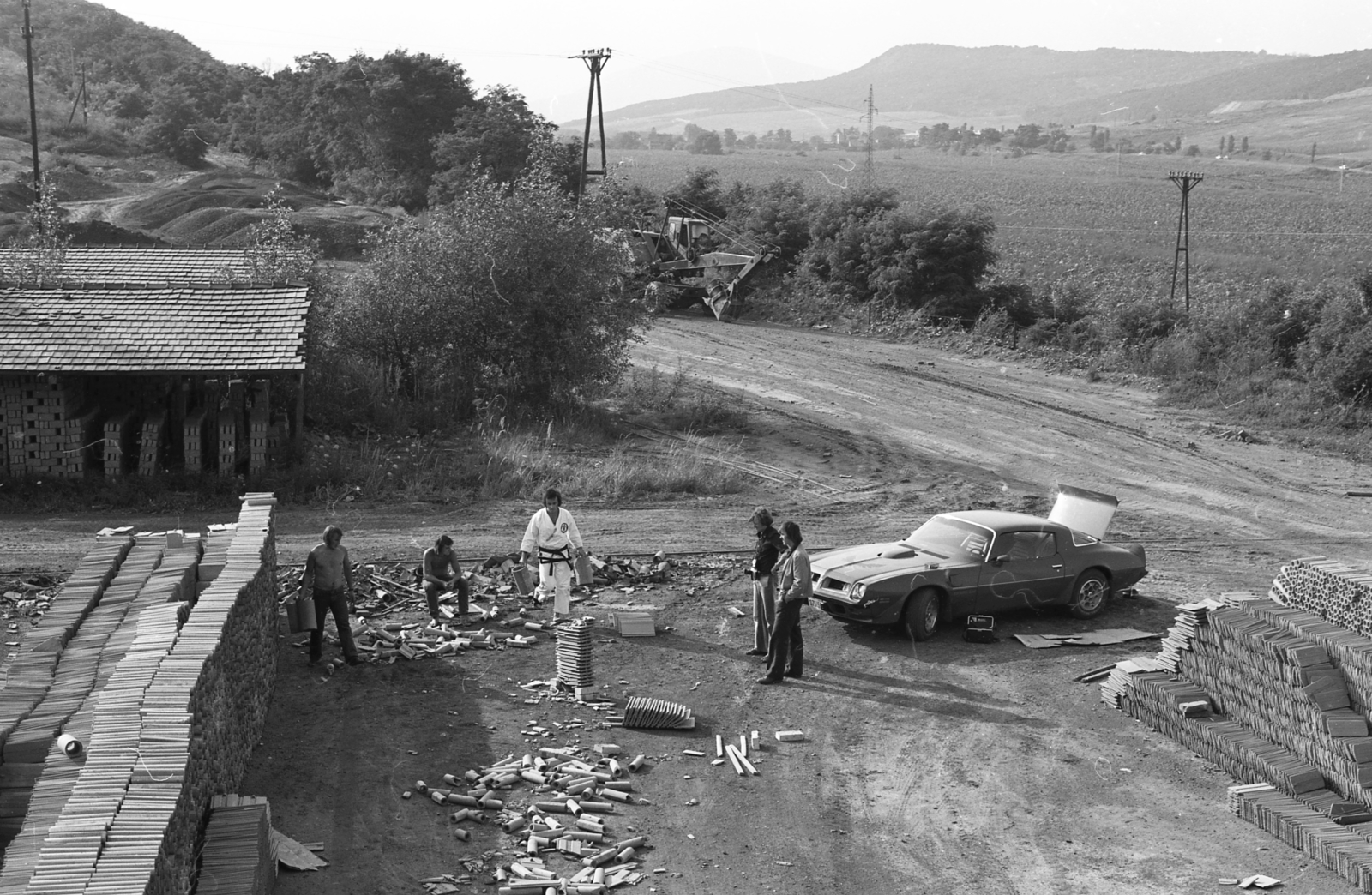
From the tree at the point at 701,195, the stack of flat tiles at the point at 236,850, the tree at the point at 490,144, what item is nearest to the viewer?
the stack of flat tiles at the point at 236,850

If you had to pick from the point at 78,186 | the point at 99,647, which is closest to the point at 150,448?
the point at 99,647

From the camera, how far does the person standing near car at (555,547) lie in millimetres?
14617

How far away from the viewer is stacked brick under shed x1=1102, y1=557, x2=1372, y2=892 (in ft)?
A: 34.1

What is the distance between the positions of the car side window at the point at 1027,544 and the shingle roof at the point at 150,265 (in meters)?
17.2

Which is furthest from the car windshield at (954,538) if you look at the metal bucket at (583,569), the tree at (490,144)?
the tree at (490,144)

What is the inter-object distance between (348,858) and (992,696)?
6995mm

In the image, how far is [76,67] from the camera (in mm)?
88188

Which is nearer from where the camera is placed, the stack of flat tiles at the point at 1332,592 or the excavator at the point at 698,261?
the stack of flat tiles at the point at 1332,592

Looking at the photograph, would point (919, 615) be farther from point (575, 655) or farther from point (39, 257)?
point (39, 257)

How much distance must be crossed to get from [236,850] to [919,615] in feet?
28.6

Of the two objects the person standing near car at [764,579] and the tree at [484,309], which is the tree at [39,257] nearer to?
the tree at [484,309]

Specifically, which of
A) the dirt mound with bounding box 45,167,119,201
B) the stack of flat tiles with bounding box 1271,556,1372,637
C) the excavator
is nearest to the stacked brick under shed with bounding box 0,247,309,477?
the stack of flat tiles with bounding box 1271,556,1372,637

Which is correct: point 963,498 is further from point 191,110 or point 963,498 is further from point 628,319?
point 191,110

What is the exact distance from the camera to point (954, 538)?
617 inches
